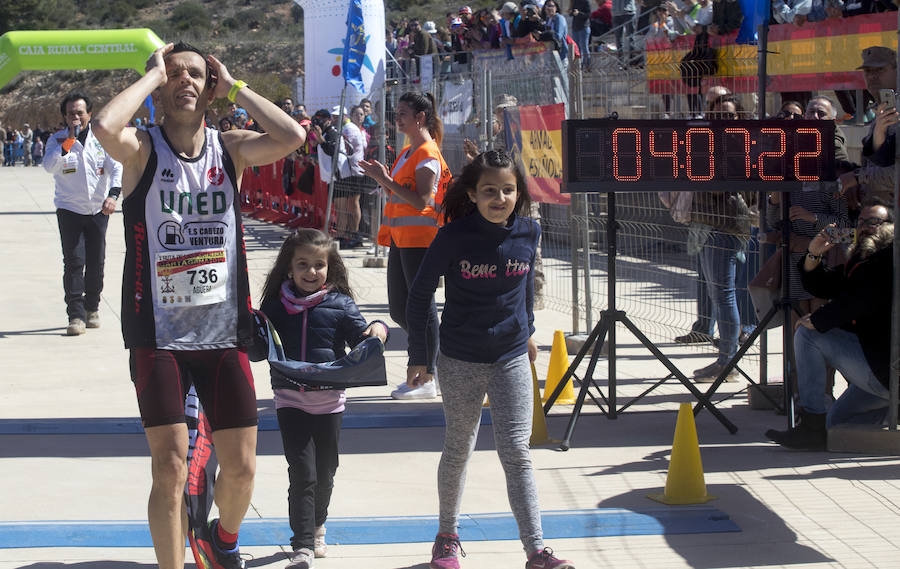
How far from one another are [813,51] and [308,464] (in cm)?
999

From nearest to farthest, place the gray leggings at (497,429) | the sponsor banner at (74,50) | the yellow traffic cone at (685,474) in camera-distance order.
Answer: the gray leggings at (497,429) < the yellow traffic cone at (685,474) < the sponsor banner at (74,50)

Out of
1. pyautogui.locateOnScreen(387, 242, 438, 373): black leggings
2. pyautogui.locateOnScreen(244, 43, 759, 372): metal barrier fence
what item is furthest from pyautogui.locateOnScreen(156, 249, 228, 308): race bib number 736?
pyautogui.locateOnScreen(244, 43, 759, 372): metal barrier fence

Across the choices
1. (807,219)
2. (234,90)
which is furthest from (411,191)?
(234,90)

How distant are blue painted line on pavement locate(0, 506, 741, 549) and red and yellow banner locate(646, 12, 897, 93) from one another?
5.43 meters

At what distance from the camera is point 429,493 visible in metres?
5.70

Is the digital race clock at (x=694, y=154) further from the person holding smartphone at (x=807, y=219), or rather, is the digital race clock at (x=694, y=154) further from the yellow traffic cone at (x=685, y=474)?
the yellow traffic cone at (x=685, y=474)

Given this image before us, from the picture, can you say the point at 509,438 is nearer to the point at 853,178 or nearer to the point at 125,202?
the point at 125,202

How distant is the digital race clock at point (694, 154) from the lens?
6508 mm

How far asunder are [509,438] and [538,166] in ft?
18.0

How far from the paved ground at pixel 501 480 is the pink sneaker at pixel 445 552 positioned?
14 centimetres

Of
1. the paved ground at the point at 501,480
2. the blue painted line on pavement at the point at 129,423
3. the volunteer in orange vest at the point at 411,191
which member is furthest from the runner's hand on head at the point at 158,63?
the blue painted line on pavement at the point at 129,423

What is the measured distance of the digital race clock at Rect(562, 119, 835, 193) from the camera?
651 centimetres

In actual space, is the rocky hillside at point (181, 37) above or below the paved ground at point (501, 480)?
above

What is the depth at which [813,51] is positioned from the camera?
12.8 metres
